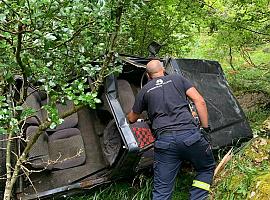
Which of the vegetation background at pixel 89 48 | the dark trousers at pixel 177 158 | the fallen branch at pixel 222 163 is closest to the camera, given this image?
the vegetation background at pixel 89 48

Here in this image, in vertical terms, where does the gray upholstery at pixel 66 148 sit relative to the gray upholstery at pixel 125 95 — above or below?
below

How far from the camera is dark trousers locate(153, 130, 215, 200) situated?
414 cm

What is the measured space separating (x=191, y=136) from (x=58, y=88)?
1444mm

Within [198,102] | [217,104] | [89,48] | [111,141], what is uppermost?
[89,48]

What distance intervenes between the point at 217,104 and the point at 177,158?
4.13ft

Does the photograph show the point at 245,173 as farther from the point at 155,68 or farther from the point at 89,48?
the point at 89,48

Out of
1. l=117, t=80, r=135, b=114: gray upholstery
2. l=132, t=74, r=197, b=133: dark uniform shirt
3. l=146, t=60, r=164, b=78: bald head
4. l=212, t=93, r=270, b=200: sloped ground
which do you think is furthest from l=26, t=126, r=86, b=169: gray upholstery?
l=212, t=93, r=270, b=200: sloped ground

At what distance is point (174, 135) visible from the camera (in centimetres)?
417

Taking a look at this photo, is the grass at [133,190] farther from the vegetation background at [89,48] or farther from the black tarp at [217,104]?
the black tarp at [217,104]

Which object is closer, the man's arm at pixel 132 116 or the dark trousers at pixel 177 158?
the dark trousers at pixel 177 158

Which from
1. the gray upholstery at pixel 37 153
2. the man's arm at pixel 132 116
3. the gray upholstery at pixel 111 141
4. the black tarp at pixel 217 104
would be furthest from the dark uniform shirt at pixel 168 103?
the gray upholstery at pixel 37 153

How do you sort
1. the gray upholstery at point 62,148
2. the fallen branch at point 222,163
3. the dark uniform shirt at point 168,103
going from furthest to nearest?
the gray upholstery at point 62,148, the fallen branch at point 222,163, the dark uniform shirt at point 168,103

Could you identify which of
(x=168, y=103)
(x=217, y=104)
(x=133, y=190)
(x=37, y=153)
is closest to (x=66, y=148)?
(x=37, y=153)

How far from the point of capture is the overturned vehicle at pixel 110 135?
4438mm
